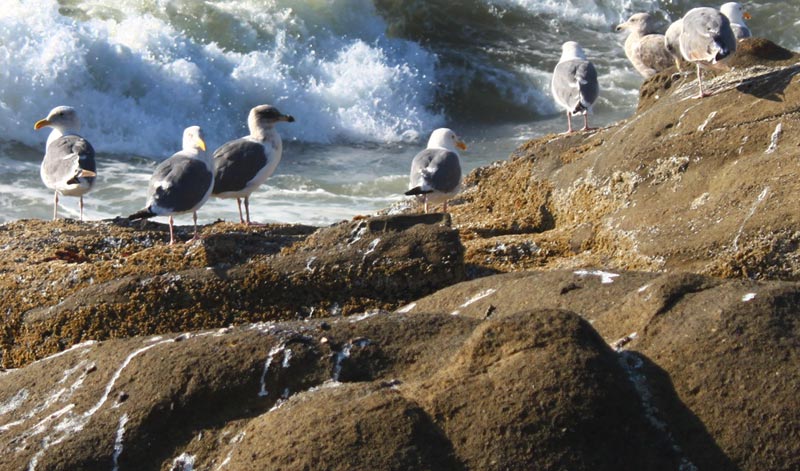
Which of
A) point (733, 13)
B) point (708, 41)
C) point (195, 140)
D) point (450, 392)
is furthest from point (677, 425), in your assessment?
point (733, 13)

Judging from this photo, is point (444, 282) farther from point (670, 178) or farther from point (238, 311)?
point (670, 178)

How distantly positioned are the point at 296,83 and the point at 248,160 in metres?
11.2

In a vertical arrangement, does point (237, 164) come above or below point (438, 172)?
above

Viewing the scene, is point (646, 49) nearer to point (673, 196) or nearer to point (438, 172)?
point (438, 172)

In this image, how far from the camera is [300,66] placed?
19500 mm

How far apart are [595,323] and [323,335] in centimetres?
99

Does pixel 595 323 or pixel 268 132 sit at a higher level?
pixel 268 132

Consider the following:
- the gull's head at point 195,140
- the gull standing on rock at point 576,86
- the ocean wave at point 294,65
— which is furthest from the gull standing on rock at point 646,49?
the ocean wave at point 294,65

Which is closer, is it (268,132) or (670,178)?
(670,178)

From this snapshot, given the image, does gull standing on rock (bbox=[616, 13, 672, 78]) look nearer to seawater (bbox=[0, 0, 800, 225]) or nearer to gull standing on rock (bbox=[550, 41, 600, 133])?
gull standing on rock (bbox=[550, 41, 600, 133])

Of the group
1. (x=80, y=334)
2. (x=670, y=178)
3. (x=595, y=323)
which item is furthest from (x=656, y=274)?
(x=80, y=334)

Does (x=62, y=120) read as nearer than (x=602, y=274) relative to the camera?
No

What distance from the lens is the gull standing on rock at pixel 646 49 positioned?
11500 mm

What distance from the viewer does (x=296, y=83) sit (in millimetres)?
19156
